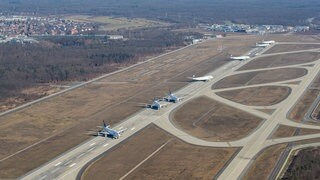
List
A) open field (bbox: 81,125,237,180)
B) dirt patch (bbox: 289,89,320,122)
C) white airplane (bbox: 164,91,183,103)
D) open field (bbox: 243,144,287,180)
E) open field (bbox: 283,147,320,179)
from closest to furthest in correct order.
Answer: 1. open field (bbox: 283,147,320,179)
2. open field (bbox: 243,144,287,180)
3. open field (bbox: 81,125,237,180)
4. dirt patch (bbox: 289,89,320,122)
5. white airplane (bbox: 164,91,183,103)

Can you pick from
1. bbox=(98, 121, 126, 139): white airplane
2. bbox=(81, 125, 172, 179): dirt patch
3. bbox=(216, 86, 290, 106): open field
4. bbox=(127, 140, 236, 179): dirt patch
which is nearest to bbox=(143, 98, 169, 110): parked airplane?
bbox=(81, 125, 172, 179): dirt patch

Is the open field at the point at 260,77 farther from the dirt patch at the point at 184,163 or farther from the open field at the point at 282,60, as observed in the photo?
the dirt patch at the point at 184,163

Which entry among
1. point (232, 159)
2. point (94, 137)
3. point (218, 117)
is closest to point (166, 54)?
point (218, 117)

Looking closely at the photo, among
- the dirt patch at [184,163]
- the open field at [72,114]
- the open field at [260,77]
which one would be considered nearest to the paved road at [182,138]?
the dirt patch at [184,163]

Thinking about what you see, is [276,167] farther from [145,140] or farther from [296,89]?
[296,89]

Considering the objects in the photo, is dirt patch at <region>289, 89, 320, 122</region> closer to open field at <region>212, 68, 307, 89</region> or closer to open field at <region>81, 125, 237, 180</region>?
open field at <region>212, 68, 307, 89</region>
